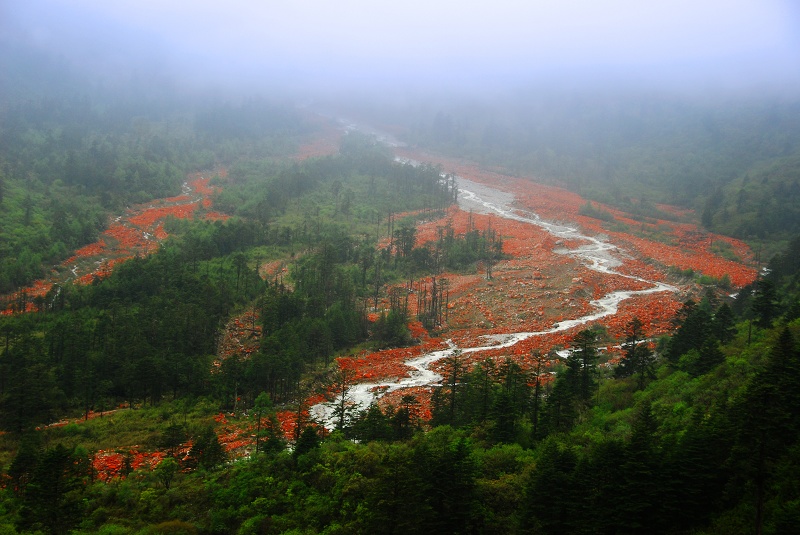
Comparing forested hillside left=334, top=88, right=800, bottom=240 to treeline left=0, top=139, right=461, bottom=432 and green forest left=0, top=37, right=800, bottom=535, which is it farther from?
treeline left=0, top=139, right=461, bottom=432

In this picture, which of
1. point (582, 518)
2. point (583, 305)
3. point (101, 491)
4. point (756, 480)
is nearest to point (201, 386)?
point (101, 491)

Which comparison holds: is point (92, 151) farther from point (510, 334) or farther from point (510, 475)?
point (510, 475)

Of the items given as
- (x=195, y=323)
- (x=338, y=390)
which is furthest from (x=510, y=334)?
(x=195, y=323)

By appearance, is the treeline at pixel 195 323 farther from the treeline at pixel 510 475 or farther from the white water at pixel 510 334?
the treeline at pixel 510 475

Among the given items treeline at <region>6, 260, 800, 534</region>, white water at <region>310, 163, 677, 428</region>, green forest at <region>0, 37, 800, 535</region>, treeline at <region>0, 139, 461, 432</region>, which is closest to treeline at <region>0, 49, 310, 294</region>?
green forest at <region>0, 37, 800, 535</region>

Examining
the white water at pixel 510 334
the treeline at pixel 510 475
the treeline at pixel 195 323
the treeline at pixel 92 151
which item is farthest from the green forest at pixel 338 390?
the white water at pixel 510 334

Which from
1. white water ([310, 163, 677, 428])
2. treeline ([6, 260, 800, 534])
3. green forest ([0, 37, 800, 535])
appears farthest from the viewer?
white water ([310, 163, 677, 428])
